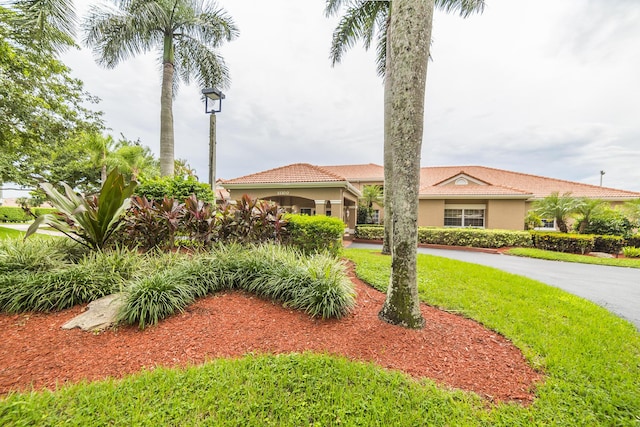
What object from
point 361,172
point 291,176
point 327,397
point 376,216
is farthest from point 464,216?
point 327,397

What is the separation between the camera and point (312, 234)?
6.95 m

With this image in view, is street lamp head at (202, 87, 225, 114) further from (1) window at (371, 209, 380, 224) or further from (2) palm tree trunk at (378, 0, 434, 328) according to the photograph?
(1) window at (371, 209, 380, 224)

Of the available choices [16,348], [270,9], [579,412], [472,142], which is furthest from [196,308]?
[472,142]

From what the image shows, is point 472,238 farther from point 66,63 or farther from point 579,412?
point 66,63

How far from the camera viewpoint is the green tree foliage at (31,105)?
8859 millimetres

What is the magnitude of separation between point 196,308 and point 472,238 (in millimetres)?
14562

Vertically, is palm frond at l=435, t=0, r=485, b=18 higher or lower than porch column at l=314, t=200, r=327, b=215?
higher

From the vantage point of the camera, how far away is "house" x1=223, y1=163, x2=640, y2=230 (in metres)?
14.5

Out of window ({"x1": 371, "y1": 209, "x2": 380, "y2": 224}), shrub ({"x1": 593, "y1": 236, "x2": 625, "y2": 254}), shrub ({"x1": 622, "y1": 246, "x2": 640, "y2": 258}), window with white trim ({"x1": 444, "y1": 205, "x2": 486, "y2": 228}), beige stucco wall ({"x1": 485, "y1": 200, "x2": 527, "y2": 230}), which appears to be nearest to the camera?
shrub ({"x1": 622, "y1": 246, "x2": 640, "y2": 258})

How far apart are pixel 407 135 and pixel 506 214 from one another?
57.1 feet

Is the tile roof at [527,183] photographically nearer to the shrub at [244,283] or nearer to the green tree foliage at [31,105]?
the shrub at [244,283]

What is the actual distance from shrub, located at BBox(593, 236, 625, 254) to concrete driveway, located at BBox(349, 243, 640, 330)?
4612 millimetres

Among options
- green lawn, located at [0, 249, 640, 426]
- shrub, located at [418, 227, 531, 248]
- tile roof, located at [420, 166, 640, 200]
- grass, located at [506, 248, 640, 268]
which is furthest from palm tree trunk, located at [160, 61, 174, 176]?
tile roof, located at [420, 166, 640, 200]

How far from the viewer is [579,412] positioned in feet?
7.09
